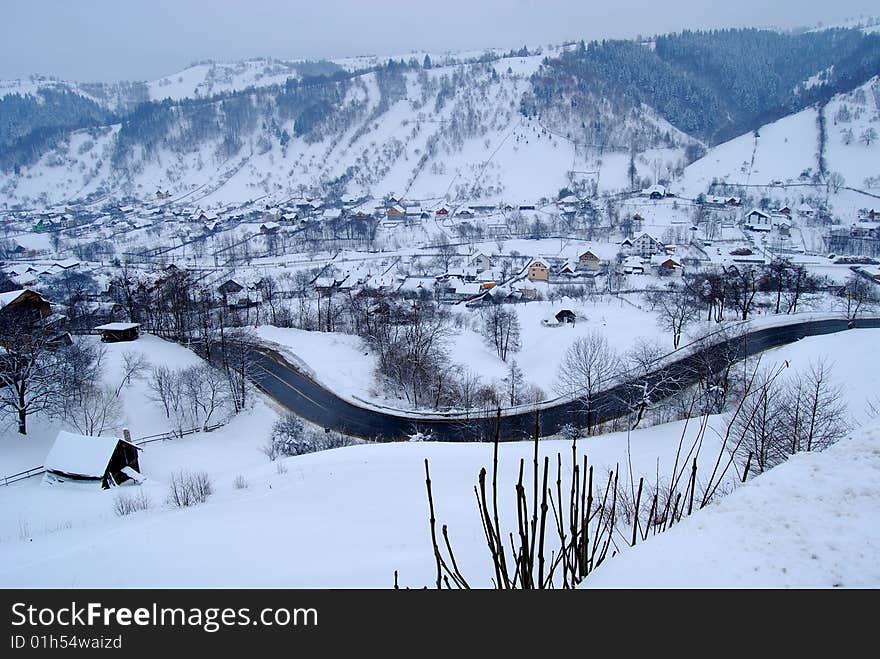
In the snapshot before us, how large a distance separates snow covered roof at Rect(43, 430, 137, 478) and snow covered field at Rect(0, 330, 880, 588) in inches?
16.8

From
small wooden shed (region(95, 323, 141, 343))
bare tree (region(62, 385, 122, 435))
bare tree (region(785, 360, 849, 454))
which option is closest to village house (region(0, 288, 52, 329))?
small wooden shed (region(95, 323, 141, 343))

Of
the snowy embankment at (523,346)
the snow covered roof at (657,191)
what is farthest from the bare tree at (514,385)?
the snow covered roof at (657,191)

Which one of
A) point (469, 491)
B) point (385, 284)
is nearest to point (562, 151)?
point (385, 284)

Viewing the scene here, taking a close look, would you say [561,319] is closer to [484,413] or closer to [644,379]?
[644,379]

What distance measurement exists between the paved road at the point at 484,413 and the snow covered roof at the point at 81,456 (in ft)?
22.1

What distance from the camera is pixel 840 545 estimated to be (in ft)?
7.46

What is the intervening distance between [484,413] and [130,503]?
10795mm

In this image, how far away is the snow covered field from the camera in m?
2.25

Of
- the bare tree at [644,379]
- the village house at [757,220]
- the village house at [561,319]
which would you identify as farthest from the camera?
the village house at [757,220]

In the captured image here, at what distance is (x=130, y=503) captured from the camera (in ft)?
30.0

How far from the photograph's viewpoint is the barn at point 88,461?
11648 mm

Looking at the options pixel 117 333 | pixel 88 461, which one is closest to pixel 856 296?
pixel 88 461

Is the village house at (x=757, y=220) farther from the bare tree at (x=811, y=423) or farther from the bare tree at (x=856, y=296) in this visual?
the bare tree at (x=811, y=423)
